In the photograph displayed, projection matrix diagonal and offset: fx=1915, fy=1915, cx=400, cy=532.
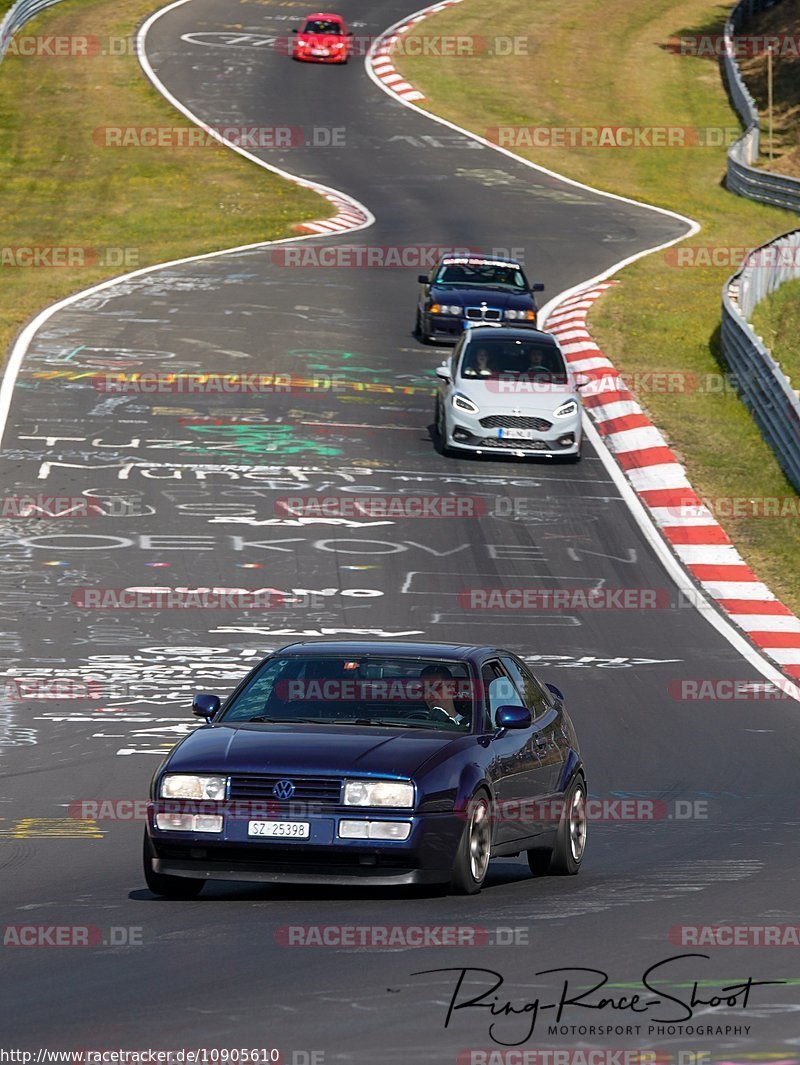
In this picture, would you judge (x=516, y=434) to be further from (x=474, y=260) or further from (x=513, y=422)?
(x=474, y=260)

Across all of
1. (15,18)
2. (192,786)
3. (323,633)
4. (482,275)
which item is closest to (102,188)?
(15,18)

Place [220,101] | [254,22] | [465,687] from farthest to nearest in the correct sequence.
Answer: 1. [254,22]
2. [220,101]
3. [465,687]

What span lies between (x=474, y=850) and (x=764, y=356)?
18586mm

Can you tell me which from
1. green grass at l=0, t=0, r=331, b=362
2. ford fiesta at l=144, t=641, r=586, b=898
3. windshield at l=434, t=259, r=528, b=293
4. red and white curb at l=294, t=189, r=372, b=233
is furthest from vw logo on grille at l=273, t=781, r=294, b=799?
red and white curb at l=294, t=189, r=372, b=233

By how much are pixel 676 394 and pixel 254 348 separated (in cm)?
679

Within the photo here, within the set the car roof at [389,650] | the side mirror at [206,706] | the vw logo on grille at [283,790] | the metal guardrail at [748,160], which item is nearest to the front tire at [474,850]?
the vw logo on grille at [283,790]

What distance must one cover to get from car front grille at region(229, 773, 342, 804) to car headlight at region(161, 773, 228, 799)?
0.28ft

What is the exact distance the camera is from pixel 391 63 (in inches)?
2406

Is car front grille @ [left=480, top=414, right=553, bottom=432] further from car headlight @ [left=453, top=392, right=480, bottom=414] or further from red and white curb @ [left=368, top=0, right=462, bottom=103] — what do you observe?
red and white curb @ [left=368, top=0, right=462, bottom=103]

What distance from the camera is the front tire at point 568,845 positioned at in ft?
33.9

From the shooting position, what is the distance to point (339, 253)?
3828 cm

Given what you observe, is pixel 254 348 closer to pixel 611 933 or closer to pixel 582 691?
pixel 582 691

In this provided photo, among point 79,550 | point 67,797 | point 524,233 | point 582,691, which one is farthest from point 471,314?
point 67,797

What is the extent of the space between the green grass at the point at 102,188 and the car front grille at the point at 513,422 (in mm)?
8673
